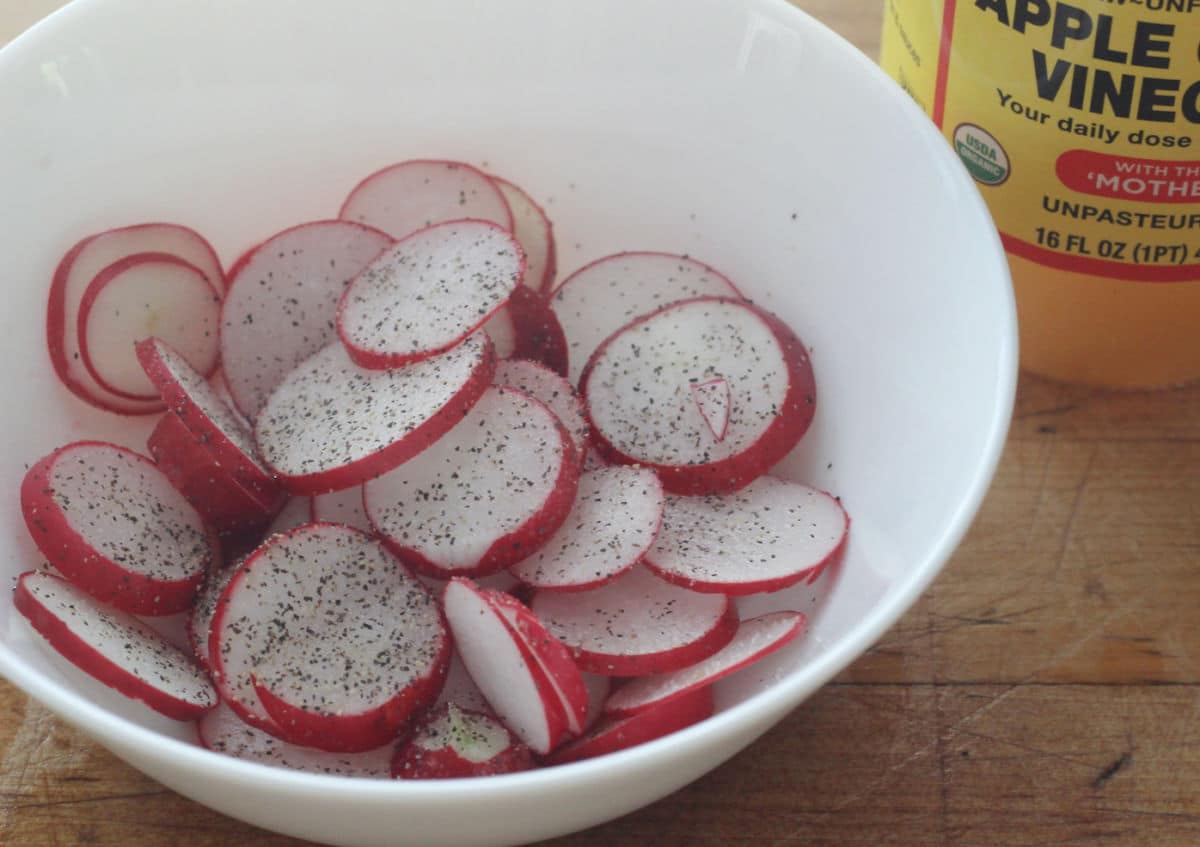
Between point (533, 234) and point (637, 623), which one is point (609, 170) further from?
point (637, 623)

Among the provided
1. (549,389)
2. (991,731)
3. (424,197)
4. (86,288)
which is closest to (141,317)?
(86,288)

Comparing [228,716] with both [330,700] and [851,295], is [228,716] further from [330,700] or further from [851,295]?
[851,295]

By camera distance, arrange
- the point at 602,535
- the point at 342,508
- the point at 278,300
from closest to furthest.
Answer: the point at 602,535 → the point at 342,508 → the point at 278,300

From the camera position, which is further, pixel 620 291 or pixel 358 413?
pixel 620 291

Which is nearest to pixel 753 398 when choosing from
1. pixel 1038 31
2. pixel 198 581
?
pixel 1038 31

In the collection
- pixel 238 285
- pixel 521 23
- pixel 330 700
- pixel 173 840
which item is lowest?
pixel 173 840

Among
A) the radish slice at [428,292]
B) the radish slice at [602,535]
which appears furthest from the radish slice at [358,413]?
the radish slice at [602,535]

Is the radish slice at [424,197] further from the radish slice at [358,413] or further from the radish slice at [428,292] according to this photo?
the radish slice at [358,413]
